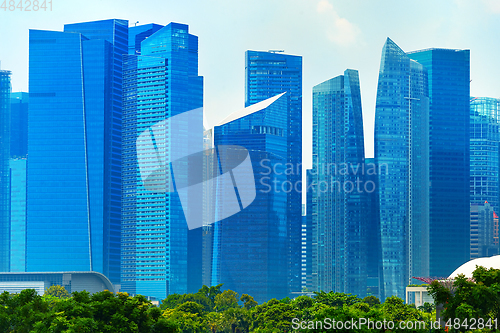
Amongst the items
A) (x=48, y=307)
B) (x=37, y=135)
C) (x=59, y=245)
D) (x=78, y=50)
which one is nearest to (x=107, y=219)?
(x=59, y=245)

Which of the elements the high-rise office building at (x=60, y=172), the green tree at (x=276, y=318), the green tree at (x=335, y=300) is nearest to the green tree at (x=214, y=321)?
the green tree at (x=276, y=318)

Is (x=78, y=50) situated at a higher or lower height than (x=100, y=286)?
higher

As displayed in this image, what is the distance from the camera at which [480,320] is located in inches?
2037

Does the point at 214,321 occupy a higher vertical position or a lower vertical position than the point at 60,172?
lower

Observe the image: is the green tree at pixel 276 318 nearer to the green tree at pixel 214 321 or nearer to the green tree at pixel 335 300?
the green tree at pixel 214 321

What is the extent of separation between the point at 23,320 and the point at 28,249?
149m

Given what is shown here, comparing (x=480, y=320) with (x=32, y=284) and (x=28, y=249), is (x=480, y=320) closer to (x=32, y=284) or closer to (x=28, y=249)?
(x=32, y=284)

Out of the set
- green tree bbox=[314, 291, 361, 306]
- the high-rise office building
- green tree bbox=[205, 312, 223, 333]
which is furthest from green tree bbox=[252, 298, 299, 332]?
the high-rise office building

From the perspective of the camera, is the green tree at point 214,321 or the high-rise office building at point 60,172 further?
the high-rise office building at point 60,172

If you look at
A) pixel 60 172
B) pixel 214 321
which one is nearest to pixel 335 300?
pixel 214 321

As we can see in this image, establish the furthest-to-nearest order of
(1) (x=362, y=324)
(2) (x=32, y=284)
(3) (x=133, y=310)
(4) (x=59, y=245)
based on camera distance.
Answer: (4) (x=59, y=245) < (2) (x=32, y=284) < (3) (x=133, y=310) < (1) (x=362, y=324)

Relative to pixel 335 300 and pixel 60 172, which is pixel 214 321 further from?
pixel 60 172

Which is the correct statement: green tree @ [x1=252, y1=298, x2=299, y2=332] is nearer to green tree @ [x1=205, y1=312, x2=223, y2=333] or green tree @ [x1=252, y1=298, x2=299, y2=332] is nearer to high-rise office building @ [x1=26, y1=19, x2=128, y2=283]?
green tree @ [x1=205, y1=312, x2=223, y2=333]

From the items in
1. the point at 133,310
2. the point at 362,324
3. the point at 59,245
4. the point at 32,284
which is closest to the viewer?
the point at 362,324
